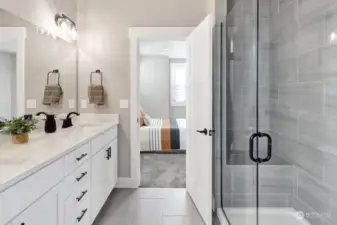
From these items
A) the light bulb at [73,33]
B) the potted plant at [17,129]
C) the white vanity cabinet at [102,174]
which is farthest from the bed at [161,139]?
the potted plant at [17,129]

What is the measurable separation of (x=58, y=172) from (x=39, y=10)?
1956 mm

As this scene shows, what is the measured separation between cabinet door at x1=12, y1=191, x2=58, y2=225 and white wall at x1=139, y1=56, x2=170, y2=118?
7385mm

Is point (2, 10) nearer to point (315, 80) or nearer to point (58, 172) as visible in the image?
point (58, 172)

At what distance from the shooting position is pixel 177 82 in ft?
31.0

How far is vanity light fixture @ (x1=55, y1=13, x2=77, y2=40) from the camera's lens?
11.9 feet

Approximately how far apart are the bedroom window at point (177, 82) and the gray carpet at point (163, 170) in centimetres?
336

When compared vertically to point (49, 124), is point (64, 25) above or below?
above

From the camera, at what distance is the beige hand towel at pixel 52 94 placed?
3.23 m

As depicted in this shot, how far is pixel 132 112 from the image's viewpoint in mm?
4262

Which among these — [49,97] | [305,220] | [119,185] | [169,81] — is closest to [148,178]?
[119,185]

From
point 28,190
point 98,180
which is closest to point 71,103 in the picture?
point 98,180

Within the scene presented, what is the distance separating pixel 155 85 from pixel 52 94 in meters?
5.92

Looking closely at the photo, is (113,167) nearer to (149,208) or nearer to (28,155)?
(149,208)

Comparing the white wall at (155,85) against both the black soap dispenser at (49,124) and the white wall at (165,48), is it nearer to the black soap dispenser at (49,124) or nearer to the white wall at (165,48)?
the white wall at (165,48)
